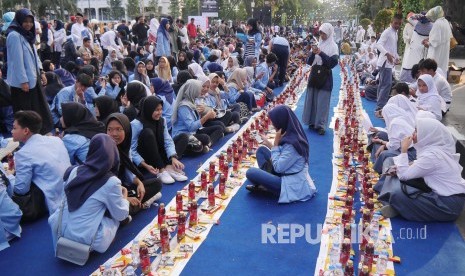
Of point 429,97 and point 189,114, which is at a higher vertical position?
point 429,97

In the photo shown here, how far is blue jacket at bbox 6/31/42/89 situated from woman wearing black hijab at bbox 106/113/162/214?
7.68ft

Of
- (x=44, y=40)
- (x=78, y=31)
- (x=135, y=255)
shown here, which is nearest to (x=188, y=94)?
(x=135, y=255)

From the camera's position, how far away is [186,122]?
5.70m

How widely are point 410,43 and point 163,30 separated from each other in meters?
5.48

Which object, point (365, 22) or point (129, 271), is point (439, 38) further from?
point (365, 22)

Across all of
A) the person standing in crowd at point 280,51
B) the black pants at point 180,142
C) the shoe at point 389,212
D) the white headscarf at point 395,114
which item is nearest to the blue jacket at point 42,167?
the black pants at point 180,142

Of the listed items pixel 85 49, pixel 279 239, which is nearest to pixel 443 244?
pixel 279 239

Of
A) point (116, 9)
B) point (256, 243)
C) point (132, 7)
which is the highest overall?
point (132, 7)

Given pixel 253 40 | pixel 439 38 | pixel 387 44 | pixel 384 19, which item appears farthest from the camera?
pixel 384 19

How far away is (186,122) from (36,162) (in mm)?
2338

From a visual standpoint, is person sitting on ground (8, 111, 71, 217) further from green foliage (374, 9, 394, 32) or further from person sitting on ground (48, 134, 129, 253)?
green foliage (374, 9, 394, 32)

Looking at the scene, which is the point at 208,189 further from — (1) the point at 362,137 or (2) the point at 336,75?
(2) the point at 336,75

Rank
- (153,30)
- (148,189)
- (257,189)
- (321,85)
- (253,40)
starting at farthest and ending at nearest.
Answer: (153,30), (253,40), (321,85), (257,189), (148,189)

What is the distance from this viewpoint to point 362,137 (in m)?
6.55
